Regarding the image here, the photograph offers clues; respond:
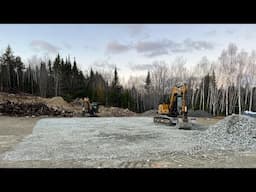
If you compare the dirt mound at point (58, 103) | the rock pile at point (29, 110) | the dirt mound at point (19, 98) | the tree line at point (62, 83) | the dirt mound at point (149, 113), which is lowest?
the dirt mound at point (149, 113)

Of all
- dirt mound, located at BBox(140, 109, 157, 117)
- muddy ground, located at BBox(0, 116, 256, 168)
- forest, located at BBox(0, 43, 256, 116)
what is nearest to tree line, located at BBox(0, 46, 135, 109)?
forest, located at BBox(0, 43, 256, 116)

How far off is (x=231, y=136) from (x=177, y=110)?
11.2 feet

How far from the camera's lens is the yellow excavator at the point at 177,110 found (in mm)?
8898

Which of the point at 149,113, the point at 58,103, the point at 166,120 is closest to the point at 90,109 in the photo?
the point at 58,103

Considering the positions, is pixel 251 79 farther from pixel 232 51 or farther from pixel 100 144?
pixel 100 144

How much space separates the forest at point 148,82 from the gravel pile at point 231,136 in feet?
33.7

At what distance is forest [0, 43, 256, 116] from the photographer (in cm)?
1730

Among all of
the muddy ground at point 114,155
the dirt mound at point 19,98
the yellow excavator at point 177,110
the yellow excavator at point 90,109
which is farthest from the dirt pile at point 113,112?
the muddy ground at point 114,155

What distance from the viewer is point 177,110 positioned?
998 cm

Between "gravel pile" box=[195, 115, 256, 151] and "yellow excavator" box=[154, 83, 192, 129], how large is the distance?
1.51 m

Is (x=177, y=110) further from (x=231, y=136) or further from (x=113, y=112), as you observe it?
(x=113, y=112)

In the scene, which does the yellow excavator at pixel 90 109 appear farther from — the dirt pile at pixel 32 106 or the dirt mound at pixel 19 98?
the dirt mound at pixel 19 98
